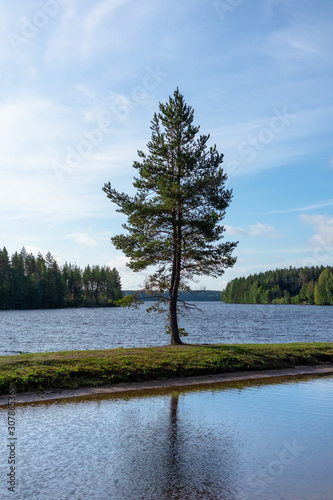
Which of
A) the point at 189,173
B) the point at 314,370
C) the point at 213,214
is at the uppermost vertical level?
the point at 189,173

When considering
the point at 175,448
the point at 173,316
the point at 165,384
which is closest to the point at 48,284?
the point at 173,316

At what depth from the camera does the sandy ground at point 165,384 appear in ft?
44.8

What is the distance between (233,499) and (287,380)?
11381 millimetres

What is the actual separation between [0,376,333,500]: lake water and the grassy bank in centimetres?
185

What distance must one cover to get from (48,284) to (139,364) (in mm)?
109368

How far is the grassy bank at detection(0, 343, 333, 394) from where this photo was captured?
14906 millimetres

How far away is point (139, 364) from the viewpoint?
17156 mm

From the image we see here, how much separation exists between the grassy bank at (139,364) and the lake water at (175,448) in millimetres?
1845

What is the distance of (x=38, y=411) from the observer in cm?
1191

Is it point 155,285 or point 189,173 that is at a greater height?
point 189,173

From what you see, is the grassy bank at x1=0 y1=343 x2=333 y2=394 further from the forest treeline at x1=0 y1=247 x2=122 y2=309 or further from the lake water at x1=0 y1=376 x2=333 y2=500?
the forest treeline at x1=0 y1=247 x2=122 y2=309

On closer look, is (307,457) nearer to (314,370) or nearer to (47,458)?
(47,458)

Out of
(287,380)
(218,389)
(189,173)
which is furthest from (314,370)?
(189,173)

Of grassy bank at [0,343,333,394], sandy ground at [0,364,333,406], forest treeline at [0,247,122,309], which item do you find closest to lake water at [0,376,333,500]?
sandy ground at [0,364,333,406]
